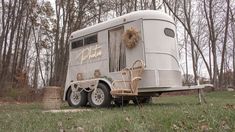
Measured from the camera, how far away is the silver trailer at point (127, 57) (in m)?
11.1

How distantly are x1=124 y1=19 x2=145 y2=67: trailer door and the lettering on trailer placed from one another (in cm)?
132

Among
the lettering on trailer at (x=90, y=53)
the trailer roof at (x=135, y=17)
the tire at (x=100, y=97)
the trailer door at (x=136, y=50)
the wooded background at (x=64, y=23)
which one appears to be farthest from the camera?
the wooded background at (x=64, y=23)

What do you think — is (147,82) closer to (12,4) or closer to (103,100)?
(103,100)

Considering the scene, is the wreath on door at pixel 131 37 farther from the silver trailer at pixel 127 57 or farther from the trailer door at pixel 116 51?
the trailer door at pixel 116 51

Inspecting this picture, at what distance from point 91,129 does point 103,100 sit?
6.99 metres

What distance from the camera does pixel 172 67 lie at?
38.0ft

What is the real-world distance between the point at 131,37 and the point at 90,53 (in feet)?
7.51

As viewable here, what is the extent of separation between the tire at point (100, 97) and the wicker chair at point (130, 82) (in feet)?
1.72

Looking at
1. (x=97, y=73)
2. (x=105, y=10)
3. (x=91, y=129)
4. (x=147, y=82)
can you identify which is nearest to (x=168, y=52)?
(x=147, y=82)

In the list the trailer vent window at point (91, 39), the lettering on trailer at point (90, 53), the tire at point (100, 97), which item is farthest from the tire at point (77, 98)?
the trailer vent window at point (91, 39)

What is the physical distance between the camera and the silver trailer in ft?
36.3

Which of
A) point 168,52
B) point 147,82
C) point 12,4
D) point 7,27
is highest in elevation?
point 12,4

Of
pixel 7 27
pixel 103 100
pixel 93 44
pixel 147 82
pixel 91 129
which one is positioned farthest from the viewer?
pixel 7 27

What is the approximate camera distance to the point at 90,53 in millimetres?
12859
